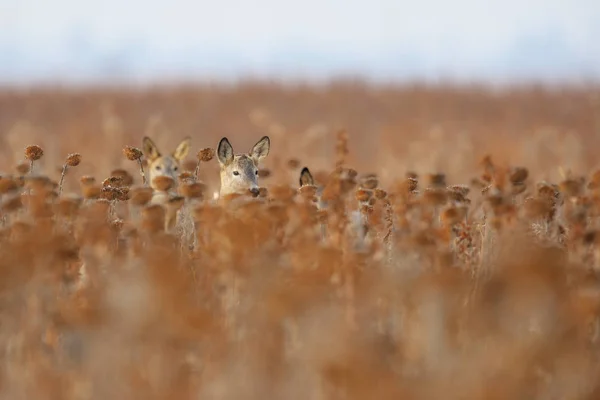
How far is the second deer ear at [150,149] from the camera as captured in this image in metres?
11.0

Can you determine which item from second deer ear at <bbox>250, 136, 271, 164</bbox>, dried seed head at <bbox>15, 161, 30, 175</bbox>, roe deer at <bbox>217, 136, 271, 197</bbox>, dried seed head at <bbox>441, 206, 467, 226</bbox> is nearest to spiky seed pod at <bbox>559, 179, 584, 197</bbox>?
dried seed head at <bbox>441, 206, 467, 226</bbox>

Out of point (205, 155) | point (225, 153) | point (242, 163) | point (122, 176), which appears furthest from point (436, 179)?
point (225, 153)

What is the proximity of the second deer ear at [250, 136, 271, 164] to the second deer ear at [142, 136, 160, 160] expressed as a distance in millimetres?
1434

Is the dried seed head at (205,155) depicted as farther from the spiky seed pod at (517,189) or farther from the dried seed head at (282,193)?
the spiky seed pod at (517,189)

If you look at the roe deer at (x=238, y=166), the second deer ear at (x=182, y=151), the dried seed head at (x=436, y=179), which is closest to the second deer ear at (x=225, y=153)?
the roe deer at (x=238, y=166)

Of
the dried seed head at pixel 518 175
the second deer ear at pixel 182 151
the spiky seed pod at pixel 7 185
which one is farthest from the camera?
the second deer ear at pixel 182 151

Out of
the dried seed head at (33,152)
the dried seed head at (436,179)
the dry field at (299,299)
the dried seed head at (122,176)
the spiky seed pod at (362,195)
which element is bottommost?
the dry field at (299,299)

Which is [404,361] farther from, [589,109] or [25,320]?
[589,109]

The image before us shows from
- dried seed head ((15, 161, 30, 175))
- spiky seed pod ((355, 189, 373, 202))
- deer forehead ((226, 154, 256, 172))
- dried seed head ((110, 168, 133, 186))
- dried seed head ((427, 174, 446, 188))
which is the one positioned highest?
deer forehead ((226, 154, 256, 172))

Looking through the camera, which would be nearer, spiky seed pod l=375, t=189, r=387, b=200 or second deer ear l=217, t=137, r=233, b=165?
spiky seed pod l=375, t=189, r=387, b=200

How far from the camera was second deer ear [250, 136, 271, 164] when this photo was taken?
392 inches

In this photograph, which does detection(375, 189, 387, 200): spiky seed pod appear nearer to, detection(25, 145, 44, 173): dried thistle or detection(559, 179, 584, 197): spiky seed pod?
detection(559, 179, 584, 197): spiky seed pod

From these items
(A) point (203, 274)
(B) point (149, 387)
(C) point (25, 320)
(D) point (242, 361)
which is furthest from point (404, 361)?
(C) point (25, 320)

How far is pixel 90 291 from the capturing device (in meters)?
4.90
